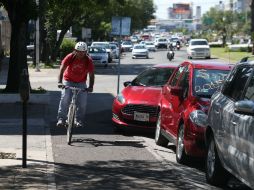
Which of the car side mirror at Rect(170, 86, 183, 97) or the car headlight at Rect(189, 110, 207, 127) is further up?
the car side mirror at Rect(170, 86, 183, 97)

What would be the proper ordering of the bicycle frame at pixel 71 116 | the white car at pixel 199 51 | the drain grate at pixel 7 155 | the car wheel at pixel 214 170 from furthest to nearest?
the white car at pixel 199 51 → the bicycle frame at pixel 71 116 → the drain grate at pixel 7 155 → the car wheel at pixel 214 170

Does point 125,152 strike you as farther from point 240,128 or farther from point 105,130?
point 240,128

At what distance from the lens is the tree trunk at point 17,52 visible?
19.2 m

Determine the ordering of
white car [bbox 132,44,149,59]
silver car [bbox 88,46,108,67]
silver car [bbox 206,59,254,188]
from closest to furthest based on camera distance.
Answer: silver car [bbox 206,59,254,188], silver car [bbox 88,46,108,67], white car [bbox 132,44,149,59]

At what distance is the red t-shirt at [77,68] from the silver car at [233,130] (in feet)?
13.0

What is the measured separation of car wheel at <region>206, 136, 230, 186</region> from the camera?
27.6 ft

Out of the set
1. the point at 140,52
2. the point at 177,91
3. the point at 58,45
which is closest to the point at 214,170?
the point at 177,91

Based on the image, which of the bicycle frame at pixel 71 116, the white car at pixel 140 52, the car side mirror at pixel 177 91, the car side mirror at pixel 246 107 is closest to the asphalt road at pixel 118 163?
the bicycle frame at pixel 71 116

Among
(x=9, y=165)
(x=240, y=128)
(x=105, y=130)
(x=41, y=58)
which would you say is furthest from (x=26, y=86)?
(x=41, y=58)

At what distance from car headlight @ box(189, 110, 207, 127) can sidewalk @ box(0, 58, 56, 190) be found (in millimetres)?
2158

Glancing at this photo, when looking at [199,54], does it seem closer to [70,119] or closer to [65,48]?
[65,48]

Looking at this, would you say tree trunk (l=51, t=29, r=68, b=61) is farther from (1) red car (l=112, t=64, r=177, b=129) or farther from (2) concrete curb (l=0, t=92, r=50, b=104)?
(1) red car (l=112, t=64, r=177, b=129)

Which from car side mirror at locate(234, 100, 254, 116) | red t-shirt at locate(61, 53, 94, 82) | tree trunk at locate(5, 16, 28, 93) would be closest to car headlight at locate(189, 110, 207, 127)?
car side mirror at locate(234, 100, 254, 116)

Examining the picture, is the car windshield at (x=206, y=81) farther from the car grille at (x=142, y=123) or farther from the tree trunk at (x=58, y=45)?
the tree trunk at (x=58, y=45)
